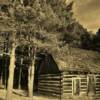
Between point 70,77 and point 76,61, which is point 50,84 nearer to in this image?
point 70,77

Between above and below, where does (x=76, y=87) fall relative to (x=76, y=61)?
below

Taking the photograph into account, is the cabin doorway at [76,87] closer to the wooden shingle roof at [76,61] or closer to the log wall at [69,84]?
the log wall at [69,84]

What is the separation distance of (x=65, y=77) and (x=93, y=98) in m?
3.82

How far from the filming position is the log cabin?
33.7 meters

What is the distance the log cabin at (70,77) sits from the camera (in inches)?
1328

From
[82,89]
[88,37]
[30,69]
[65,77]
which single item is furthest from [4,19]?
[88,37]

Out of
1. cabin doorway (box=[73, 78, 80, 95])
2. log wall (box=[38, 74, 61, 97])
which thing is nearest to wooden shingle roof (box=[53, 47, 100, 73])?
cabin doorway (box=[73, 78, 80, 95])

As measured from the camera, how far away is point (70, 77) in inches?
1344

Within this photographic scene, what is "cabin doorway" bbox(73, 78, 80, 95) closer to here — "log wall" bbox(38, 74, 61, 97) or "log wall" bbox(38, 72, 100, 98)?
"log wall" bbox(38, 72, 100, 98)

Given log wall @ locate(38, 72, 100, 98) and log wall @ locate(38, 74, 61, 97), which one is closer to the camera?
log wall @ locate(38, 72, 100, 98)

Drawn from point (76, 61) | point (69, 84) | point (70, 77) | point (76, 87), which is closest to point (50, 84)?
point (69, 84)

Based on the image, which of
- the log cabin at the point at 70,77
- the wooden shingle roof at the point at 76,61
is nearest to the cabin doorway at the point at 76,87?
the log cabin at the point at 70,77

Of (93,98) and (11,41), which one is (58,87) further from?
(11,41)

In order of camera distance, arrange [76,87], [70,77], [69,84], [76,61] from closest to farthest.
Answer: [69,84] < [70,77] < [76,87] < [76,61]
